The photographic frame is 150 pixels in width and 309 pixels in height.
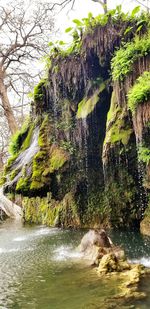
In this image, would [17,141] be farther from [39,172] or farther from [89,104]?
[89,104]

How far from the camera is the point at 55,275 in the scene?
7.23 m

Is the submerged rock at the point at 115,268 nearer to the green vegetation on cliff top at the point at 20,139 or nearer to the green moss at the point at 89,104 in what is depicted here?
the green moss at the point at 89,104

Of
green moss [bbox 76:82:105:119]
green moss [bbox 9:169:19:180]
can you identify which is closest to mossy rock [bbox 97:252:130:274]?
green moss [bbox 76:82:105:119]

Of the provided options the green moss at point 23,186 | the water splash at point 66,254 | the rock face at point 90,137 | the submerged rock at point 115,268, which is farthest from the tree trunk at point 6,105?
the submerged rock at point 115,268

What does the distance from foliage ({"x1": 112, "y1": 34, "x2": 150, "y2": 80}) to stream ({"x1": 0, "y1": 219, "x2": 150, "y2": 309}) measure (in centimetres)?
507

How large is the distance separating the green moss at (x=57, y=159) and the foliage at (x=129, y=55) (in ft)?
11.9

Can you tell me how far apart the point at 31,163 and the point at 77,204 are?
2496 mm

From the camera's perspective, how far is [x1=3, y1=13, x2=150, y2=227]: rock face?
1118 cm

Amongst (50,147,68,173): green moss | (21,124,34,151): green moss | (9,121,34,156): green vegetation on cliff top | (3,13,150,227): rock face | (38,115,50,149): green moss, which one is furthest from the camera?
(9,121,34,156): green vegetation on cliff top

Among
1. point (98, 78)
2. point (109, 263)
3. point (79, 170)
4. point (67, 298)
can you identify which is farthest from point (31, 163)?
point (67, 298)

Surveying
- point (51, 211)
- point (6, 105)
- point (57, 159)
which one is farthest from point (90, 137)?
point (6, 105)

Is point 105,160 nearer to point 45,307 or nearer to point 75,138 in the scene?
point 75,138

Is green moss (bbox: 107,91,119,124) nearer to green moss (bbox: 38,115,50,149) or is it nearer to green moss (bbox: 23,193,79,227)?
green moss (bbox: 38,115,50,149)

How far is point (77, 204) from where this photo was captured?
14.0 metres
